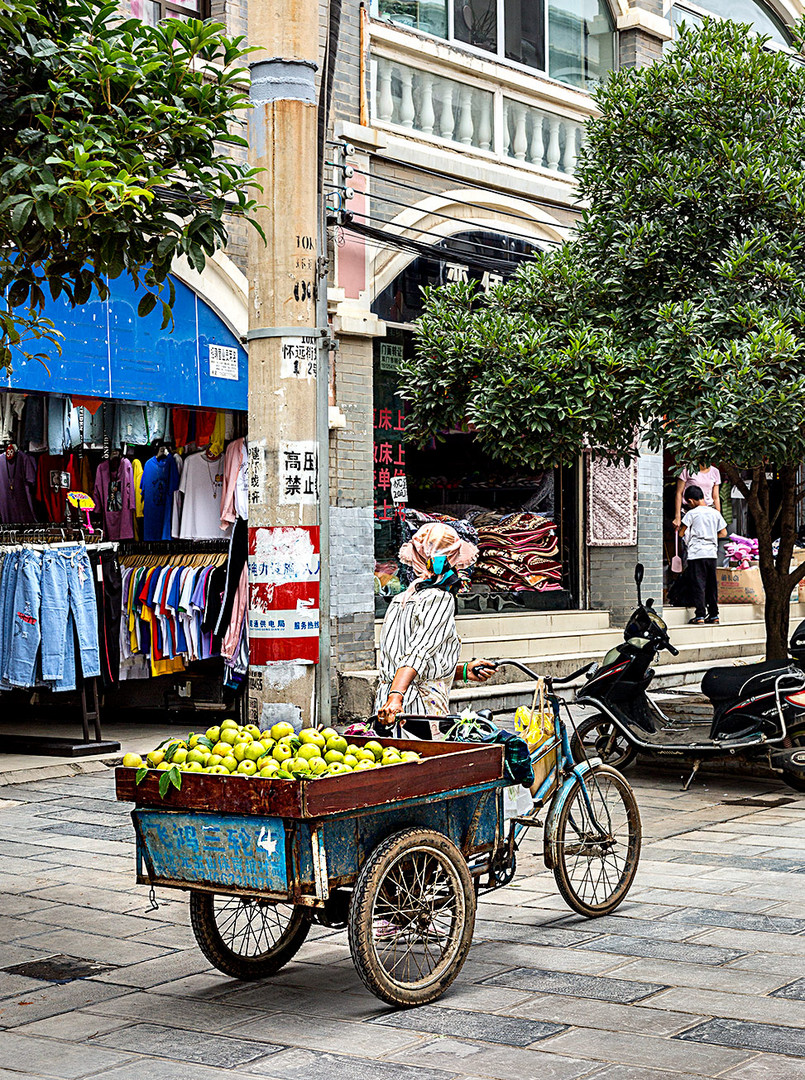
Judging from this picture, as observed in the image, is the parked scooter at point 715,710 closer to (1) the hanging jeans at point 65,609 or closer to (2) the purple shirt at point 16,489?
(1) the hanging jeans at point 65,609

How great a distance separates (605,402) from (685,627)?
732 centimetres

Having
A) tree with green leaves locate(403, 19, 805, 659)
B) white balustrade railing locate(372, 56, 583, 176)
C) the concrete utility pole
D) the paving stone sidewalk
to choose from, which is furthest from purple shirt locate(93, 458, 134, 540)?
the concrete utility pole

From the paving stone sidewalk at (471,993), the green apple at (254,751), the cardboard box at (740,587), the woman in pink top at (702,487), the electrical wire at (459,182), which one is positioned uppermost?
the electrical wire at (459,182)

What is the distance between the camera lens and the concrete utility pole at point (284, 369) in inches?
220

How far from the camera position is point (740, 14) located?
18141 mm

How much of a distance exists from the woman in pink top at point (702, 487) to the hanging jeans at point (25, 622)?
31.1 feet

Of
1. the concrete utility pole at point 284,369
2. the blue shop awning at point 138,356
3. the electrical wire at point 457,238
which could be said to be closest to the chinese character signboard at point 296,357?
the concrete utility pole at point 284,369

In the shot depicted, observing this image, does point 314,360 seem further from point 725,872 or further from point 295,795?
point 725,872

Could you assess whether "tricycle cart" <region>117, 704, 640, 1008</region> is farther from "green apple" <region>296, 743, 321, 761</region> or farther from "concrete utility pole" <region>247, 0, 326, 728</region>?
"concrete utility pole" <region>247, 0, 326, 728</region>

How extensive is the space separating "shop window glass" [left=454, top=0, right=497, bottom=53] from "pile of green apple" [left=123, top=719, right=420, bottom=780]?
420 inches

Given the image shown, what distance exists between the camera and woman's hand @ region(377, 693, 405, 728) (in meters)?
6.25

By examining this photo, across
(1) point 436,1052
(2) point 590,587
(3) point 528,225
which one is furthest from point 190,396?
(1) point 436,1052

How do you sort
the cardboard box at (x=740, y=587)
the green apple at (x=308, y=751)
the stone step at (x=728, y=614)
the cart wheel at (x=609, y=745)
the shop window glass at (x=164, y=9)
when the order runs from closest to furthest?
the green apple at (x=308, y=751) → the cart wheel at (x=609, y=745) → the shop window glass at (x=164, y=9) → the stone step at (x=728, y=614) → the cardboard box at (x=740, y=587)

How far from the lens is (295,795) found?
15.7 feet
